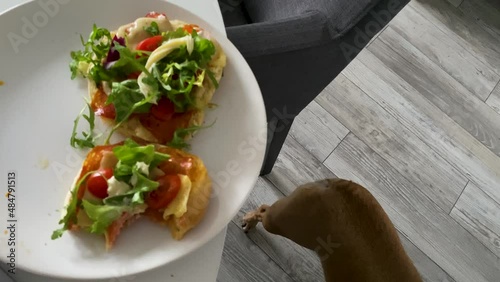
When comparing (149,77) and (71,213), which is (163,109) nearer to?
(149,77)

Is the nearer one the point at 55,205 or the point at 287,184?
the point at 55,205

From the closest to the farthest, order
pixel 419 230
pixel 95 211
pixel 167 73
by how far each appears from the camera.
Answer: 1. pixel 95 211
2. pixel 167 73
3. pixel 419 230

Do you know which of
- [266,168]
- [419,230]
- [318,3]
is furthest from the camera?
[419,230]

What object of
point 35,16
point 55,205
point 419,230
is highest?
point 35,16

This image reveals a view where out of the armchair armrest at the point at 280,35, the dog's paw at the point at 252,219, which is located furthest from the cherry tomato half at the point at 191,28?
the dog's paw at the point at 252,219

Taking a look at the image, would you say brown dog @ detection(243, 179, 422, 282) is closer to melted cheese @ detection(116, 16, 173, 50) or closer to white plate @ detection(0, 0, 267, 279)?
white plate @ detection(0, 0, 267, 279)

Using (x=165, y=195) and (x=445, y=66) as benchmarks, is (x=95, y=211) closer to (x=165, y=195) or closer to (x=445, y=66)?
(x=165, y=195)

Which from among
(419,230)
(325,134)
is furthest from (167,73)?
(419,230)

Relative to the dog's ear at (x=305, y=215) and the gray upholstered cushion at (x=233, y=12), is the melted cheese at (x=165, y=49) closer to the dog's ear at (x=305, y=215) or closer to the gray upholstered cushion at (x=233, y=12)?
the dog's ear at (x=305, y=215)

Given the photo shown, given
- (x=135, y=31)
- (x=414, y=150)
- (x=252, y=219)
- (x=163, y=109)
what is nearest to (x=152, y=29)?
(x=135, y=31)

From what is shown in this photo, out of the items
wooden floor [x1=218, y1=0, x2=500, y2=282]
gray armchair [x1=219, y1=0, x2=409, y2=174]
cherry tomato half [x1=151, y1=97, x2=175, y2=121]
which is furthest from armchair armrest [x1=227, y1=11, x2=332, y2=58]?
wooden floor [x1=218, y1=0, x2=500, y2=282]
